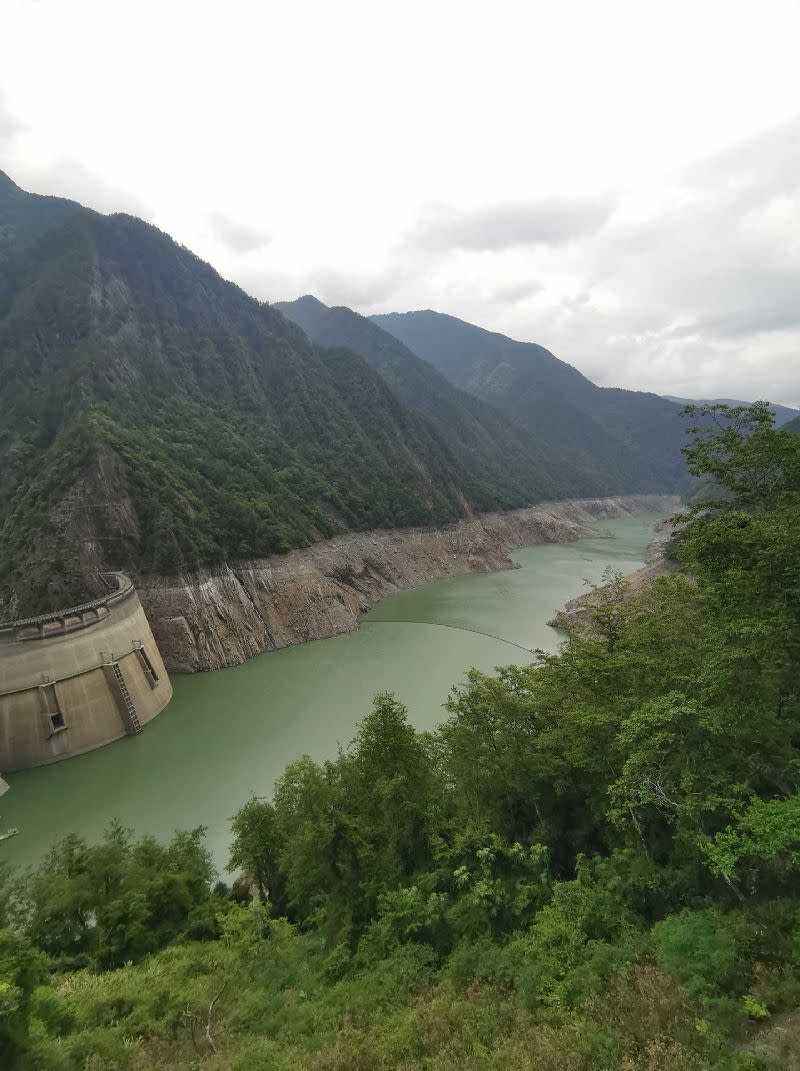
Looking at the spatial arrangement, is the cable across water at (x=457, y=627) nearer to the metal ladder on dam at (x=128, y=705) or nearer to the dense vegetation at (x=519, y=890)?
the dense vegetation at (x=519, y=890)

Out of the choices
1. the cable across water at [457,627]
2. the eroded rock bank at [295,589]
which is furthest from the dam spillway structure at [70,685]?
the cable across water at [457,627]

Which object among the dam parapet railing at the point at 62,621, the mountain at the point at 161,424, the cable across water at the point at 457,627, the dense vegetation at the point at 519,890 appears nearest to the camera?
the dense vegetation at the point at 519,890

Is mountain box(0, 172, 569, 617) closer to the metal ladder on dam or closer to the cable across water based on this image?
the cable across water

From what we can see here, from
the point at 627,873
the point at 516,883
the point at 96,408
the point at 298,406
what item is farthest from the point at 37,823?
the point at 298,406

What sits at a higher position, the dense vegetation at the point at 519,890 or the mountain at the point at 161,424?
the mountain at the point at 161,424

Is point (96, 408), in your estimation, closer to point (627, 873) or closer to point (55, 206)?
point (627, 873)

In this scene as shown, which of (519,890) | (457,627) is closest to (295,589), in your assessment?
(457,627)

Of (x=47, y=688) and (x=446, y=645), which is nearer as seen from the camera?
(x=47, y=688)
